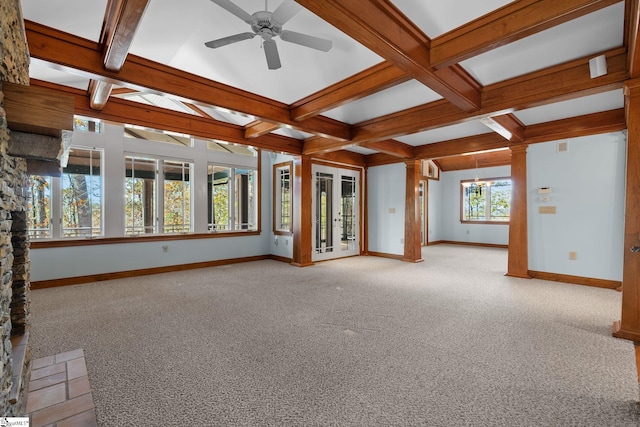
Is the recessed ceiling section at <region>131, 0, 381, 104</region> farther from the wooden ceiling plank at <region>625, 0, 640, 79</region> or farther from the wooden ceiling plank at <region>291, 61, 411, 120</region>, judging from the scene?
the wooden ceiling plank at <region>625, 0, 640, 79</region>

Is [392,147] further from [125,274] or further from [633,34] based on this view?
[125,274]

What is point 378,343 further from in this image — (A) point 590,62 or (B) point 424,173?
(B) point 424,173

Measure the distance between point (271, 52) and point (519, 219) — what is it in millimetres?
4802

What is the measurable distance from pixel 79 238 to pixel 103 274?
673 mm

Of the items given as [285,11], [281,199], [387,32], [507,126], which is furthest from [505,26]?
[281,199]

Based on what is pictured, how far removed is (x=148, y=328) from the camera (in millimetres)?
2959

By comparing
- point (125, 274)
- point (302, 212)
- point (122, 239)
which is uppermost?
point (302, 212)

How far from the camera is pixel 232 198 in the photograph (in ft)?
21.7

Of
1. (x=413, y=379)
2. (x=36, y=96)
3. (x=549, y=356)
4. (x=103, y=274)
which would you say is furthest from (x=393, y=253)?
(x=36, y=96)

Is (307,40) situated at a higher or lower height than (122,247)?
higher

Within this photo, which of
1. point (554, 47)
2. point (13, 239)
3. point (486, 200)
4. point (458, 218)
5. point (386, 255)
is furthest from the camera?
point (458, 218)

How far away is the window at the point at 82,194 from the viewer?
15.6 ft

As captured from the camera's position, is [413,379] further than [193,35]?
No

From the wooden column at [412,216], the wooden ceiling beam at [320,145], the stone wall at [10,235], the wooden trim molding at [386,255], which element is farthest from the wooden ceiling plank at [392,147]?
the stone wall at [10,235]
